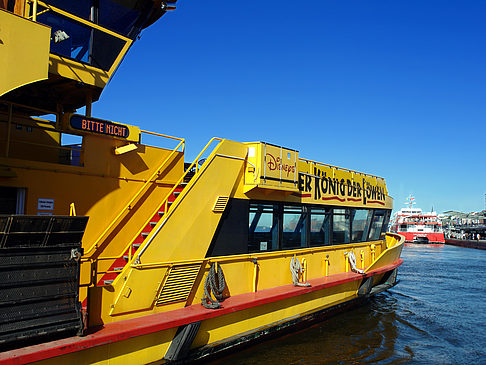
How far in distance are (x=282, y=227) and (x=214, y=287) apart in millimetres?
2285

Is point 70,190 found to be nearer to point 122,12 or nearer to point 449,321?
point 122,12

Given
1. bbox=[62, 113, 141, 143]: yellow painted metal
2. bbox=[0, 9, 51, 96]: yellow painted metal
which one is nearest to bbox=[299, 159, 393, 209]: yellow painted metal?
bbox=[62, 113, 141, 143]: yellow painted metal

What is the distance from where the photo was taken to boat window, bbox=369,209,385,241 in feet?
38.1

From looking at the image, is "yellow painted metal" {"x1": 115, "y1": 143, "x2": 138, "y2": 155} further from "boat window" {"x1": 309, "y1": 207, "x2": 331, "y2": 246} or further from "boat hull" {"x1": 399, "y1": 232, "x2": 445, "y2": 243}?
"boat hull" {"x1": 399, "y1": 232, "x2": 445, "y2": 243}

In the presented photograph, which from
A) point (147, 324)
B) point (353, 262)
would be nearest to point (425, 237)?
point (353, 262)

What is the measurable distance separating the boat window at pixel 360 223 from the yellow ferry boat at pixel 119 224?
90.8 inches

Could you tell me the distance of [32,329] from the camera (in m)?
3.74

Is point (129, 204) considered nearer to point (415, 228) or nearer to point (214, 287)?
point (214, 287)

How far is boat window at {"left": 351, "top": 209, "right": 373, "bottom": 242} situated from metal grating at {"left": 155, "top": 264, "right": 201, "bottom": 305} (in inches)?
235

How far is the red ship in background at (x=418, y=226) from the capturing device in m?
58.2

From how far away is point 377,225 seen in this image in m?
12.0

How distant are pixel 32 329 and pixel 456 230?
87397mm

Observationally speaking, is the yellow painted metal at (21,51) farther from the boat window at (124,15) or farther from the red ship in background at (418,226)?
the red ship in background at (418,226)

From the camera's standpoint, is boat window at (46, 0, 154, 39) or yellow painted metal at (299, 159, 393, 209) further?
yellow painted metal at (299, 159, 393, 209)
